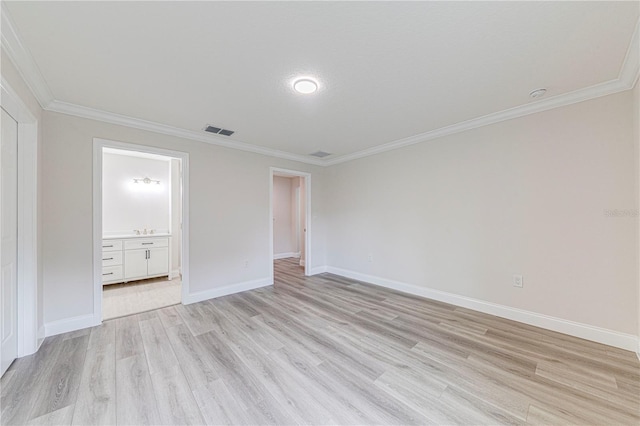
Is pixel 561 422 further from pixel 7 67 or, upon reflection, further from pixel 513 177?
pixel 7 67

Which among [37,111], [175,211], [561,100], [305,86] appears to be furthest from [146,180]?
[561,100]

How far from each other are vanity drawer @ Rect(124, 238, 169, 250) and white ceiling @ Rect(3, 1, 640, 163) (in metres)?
2.61

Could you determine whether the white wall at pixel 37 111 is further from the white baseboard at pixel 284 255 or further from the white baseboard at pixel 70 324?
the white baseboard at pixel 284 255

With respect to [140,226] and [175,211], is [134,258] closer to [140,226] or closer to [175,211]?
[140,226]

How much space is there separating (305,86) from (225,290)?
315cm

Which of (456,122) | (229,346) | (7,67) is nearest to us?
(7,67)

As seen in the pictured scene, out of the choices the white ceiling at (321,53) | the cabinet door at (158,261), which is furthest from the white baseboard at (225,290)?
the white ceiling at (321,53)

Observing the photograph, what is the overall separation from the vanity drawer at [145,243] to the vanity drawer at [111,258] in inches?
6.2

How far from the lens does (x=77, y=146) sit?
9.00 ft

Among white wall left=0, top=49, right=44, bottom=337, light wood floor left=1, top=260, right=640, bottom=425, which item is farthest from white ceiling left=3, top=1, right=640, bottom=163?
light wood floor left=1, top=260, right=640, bottom=425

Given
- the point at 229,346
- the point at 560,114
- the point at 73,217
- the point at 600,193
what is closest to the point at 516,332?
the point at 600,193

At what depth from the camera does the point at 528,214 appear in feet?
9.01

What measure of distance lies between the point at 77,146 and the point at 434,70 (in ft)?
12.3

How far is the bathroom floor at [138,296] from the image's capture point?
326cm
